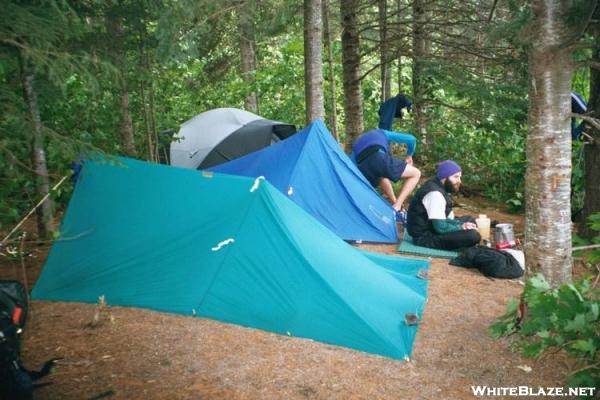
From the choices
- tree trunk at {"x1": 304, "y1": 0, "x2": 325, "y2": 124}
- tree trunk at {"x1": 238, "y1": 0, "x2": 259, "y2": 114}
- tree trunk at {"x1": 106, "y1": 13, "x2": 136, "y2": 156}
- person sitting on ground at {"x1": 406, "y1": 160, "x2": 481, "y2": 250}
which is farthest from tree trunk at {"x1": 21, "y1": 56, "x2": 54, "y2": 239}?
tree trunk at {"x1": 238, "y1": 0, "x2": 259, "y2": 114}

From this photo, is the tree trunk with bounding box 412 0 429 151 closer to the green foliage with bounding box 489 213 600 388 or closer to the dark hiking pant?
the dark hiking pant

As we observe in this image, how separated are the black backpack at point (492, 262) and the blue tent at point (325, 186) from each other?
1.22 m

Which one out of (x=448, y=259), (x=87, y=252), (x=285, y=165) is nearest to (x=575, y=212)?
(x=448, y=259)

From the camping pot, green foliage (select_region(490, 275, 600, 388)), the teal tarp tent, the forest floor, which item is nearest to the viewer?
green foliage (select_region(490, 275, 600, 388))

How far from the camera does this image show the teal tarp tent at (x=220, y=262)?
3.98m

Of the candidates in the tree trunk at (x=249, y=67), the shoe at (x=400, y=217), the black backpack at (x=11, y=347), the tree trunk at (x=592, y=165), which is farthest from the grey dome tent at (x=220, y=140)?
the black backpack at (x=11, y=347)

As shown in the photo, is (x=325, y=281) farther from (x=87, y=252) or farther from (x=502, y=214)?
(x=502, y=214)

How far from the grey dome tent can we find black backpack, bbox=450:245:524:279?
4.30 metres

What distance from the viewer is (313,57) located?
7973mm

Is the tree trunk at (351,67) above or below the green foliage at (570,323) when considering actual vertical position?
above

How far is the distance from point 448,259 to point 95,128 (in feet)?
15.4

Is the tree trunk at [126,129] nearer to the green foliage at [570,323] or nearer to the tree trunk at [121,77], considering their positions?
the tree trunk at [121,77]

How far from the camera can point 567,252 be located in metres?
3.81

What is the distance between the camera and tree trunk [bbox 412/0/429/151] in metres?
9.14
